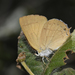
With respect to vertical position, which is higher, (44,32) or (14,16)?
(44,32)

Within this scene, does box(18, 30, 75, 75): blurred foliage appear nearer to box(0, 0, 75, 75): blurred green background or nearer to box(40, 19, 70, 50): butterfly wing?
box(40, 19, 70, 50): butterfly wing

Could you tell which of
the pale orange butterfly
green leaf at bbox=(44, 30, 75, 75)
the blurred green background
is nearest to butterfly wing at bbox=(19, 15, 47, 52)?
the pale orange butterfly

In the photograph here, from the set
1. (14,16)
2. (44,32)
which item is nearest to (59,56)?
(44,32)

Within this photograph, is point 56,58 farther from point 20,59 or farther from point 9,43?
point 9,43

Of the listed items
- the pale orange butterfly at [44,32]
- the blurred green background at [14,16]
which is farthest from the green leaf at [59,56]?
the blurred green background at [14,16]

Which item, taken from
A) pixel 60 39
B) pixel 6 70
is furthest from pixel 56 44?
pixel 6 70

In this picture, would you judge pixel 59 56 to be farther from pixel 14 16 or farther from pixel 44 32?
pixel 14 16

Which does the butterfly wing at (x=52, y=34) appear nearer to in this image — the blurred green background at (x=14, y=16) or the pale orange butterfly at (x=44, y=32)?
the pale orange butterfly at (x=44, y=32)
